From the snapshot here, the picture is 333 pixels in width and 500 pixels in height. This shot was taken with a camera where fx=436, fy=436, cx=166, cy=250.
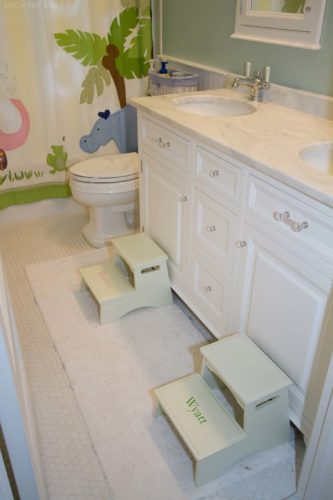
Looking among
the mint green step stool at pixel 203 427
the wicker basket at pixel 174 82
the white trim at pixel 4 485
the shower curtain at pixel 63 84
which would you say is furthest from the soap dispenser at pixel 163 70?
the white trim at pixel 4 485

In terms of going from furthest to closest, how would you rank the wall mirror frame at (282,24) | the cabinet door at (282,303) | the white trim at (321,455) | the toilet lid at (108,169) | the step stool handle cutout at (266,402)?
the toilet lid at (108,169) < the wall mirror frame at (282,24) < the step stool handle cutout at (266,402) < the cabinet door at (282,303) < the white trim at (321,455)

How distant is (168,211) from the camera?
1.89 meters

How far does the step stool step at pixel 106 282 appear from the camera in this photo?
6.32 feet

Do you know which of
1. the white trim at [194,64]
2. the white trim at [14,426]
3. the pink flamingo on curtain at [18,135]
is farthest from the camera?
the pink flamingo on curtain at [18,135]

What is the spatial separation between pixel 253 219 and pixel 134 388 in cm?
78

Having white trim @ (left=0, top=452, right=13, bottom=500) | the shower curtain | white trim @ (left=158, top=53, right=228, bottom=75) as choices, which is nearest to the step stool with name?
white trim @ (left=0, top=452, right=13, bottom=500)

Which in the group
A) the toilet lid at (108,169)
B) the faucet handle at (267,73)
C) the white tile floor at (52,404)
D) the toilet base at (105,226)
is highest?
the faucet handle at (267,73)

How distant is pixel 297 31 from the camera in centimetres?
166

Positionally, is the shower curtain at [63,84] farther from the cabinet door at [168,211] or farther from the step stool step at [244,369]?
the step stool step at [244,369]

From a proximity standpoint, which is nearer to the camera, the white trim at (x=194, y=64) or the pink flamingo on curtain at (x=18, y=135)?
the white trim at (x=194, y=64)

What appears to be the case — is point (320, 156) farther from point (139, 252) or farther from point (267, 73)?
point (139, 252)

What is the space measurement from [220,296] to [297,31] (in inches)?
41.2

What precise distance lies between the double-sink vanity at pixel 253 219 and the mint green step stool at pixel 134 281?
0.25 ft

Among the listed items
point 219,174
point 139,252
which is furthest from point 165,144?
point 139,252
